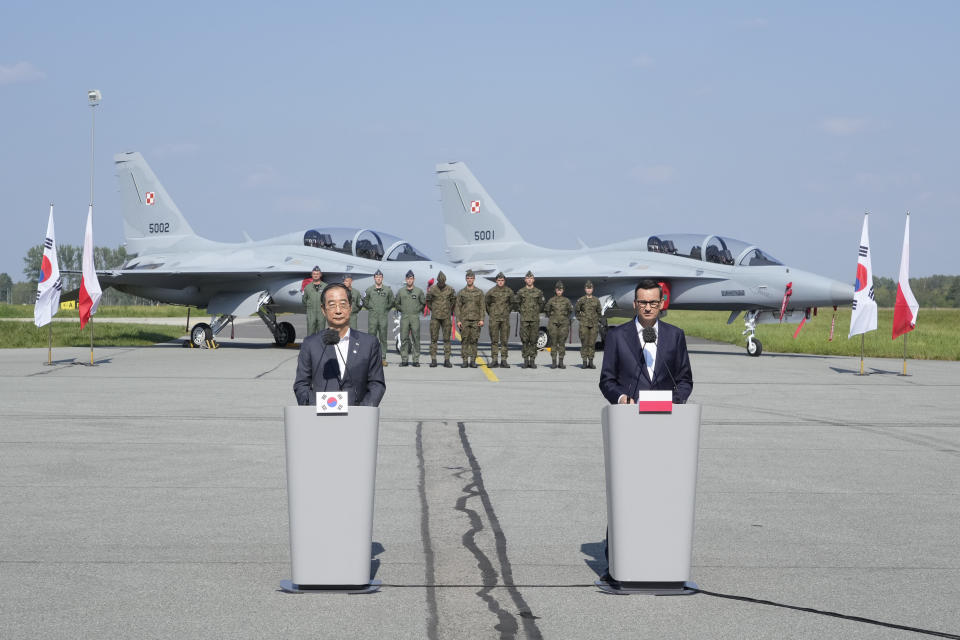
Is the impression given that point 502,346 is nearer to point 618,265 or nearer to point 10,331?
point 618,265

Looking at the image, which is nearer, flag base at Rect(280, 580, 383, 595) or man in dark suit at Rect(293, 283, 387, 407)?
flag base at Rect(280, 580, 383, 595)

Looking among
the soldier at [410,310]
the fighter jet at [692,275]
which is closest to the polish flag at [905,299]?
the fighter jet at [692,275]

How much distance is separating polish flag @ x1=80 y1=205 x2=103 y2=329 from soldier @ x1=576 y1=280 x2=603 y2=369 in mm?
9006

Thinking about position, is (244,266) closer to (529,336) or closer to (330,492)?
(529,336)

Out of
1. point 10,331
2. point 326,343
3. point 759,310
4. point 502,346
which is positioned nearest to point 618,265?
point 759,310

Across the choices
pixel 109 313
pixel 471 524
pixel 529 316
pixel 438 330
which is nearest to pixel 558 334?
pixel 529 316

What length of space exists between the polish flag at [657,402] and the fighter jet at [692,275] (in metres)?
19.2

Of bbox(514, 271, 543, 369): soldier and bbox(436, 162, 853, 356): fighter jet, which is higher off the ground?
bbox(436, 162, 853, 356): fighter jet

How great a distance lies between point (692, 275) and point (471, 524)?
1857 centimetres

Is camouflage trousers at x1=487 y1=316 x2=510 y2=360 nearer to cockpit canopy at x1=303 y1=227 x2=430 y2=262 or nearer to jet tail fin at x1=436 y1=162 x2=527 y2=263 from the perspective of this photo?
cockpit canopy at x1=303 y1=227 x2=430 y2=262

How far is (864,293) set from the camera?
19219 millimetres

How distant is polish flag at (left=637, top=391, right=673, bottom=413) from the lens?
484cm

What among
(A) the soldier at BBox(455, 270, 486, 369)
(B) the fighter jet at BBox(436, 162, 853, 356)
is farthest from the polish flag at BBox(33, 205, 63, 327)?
(B) the fighter jet at BBox(436, 162, 853, 356)

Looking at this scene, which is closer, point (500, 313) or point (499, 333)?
point (500, 313)
